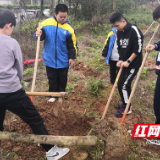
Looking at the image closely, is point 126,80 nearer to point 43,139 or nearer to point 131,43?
point 131,43

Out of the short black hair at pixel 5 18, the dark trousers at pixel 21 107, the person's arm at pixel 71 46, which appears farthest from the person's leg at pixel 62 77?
the short black hair at pixel 5 18

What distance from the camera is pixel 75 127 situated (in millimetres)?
3152

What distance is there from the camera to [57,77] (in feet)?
11.9

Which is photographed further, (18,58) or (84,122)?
(84,122)

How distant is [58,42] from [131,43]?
1.28 m

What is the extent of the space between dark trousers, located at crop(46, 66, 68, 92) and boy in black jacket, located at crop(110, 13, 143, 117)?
1.11 meters

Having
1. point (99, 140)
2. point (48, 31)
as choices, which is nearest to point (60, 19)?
point (48, 31)

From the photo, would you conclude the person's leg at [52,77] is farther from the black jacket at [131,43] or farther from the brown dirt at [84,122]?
the black jacket at [131,43]

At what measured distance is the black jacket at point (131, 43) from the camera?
2809mm

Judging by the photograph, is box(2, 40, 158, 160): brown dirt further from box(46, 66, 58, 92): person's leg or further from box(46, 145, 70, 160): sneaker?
box(46, 66, 58, 92): person's leg

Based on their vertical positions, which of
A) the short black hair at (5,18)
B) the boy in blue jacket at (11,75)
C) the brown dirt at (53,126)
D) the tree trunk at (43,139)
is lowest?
the brown dirt at (53,126)

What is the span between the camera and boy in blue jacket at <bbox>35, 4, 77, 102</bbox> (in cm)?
312

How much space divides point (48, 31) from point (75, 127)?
5.84 ft

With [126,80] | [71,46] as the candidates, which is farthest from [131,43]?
[71,46]
